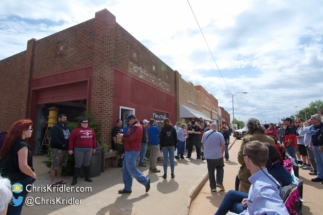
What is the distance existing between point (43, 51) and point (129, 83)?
15.3 feet

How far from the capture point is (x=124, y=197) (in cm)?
423

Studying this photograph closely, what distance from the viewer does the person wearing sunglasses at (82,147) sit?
5.10 metres

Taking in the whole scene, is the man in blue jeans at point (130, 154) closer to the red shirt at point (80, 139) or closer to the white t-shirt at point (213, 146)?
the red shirt at point (80, 139)

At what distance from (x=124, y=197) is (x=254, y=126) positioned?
10.2 ft

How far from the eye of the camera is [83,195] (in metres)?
4.33

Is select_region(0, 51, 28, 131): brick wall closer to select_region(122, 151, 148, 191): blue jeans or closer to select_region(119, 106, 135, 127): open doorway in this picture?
select_region(119, 106, 135, 127): open doorway

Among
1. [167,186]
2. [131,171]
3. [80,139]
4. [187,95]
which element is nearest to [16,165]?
[131,171]

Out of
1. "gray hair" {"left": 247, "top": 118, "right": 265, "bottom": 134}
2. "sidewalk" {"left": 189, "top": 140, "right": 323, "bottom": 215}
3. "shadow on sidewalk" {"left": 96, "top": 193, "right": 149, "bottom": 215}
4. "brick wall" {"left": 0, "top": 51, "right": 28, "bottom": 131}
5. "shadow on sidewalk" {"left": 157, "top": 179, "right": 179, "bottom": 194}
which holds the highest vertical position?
"brick wall" {"left": 0, "top": 51, "right": 28, "bottom": 131}

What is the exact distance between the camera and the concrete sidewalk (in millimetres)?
3611

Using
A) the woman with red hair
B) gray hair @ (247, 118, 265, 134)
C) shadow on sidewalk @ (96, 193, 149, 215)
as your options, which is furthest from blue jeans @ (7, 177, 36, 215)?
gray hair @ (247, 118, 265, 134)

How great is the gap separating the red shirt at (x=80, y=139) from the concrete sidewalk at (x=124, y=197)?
1.02 metres

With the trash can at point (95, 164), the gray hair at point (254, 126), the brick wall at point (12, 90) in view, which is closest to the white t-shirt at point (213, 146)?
the gray hair at point (254, 126)

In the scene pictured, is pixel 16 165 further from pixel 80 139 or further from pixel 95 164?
pixel 95 164

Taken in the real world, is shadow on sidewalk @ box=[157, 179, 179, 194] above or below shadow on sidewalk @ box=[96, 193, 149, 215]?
above
